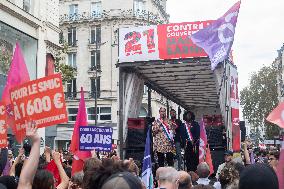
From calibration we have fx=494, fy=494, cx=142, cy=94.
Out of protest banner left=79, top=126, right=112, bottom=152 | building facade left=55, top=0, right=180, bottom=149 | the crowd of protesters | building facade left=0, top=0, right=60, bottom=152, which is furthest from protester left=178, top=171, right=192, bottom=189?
building facade left=55, top=0, right=180, bottom=149

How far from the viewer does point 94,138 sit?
907 cm

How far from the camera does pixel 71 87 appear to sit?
156 ft

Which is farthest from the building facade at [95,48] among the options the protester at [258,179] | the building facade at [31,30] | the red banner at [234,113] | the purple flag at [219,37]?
the protester at [258,179]

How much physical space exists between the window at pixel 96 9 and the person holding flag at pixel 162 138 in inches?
1419

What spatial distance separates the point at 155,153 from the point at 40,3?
13908mm

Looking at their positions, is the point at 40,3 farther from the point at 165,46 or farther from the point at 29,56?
the point at 165,46

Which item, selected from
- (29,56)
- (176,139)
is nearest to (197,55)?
(176,139)

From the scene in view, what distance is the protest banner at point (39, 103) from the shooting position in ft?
21.5

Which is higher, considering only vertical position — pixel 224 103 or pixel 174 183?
pixel 224 103

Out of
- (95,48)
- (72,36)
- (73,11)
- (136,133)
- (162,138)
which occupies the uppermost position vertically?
(73,11)

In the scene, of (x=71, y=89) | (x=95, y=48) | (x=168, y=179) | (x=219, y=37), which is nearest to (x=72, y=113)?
(x=71, y=89)

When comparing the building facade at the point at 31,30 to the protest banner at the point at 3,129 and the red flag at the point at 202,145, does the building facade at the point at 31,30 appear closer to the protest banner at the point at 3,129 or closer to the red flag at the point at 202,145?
the red flag at the point at 202,145

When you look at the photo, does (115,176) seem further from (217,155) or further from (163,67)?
(163,67)

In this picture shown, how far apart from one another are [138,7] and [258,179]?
1782 inches
